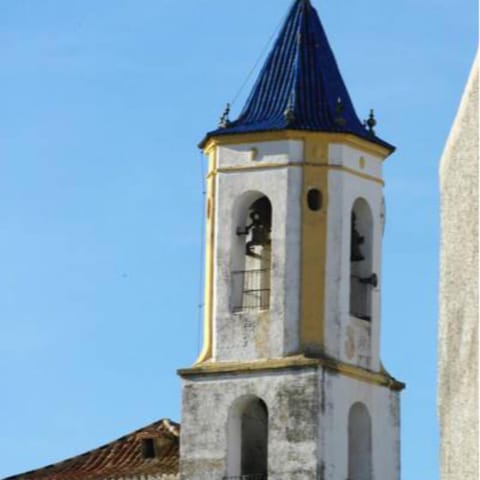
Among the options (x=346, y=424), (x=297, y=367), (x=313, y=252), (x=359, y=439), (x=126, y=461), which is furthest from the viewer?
(x=126, y=461)

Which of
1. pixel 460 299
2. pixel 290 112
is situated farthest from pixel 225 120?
pixel 460 299

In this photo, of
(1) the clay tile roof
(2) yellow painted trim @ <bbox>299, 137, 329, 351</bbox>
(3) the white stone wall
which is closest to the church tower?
(2) yellow painted trim @ <bbox>299, 137, 329, 351</bbox>

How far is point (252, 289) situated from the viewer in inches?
1344

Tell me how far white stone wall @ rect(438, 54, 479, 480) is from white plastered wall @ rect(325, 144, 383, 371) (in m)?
25.4

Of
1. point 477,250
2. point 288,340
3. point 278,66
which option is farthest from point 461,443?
point 278,66

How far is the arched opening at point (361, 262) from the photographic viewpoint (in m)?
34.4

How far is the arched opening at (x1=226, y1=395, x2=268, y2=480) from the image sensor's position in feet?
110

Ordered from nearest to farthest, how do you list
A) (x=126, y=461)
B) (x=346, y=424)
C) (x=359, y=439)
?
(x=346, y=424)
(x=359, y=439)
(x=126, y=461)

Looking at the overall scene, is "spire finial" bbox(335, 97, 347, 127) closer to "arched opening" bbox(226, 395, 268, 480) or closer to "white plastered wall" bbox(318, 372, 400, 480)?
"white plastered wall" bbox(318, 372, 400, 480)

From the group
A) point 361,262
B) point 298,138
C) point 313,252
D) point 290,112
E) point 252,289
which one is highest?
point 290,112

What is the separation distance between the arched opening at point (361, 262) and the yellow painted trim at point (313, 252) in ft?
2.70

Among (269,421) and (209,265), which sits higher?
(209,265)

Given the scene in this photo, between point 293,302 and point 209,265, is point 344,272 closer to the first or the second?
point 293,302

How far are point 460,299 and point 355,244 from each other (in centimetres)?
2698
